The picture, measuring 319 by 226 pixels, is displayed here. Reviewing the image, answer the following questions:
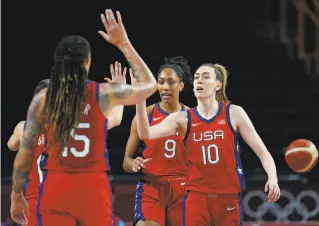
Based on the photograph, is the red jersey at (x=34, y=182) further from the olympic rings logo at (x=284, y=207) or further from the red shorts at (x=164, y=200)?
the olympic rings logo at (x=284, y=207)

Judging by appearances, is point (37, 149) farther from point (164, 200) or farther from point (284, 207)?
point (284, 207)

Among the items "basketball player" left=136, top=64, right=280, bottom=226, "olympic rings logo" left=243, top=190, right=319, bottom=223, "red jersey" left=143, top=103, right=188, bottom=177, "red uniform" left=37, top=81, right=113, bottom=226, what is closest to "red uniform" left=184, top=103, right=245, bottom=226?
"basketball player" left=136, top=64, right=280, bottom=226

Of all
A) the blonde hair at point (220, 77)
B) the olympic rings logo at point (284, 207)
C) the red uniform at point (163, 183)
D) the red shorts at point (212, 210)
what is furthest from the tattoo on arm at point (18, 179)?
the olympic rings logo at point (284, 207)

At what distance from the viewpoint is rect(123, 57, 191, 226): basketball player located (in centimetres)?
624

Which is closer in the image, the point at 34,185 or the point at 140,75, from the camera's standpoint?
the point at 140,75

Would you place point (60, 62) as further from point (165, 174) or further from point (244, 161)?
point (244, 161)

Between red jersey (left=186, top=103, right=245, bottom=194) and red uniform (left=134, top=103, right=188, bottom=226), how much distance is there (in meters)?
0.74

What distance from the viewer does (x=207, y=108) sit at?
5.75 metres

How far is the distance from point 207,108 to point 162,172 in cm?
90

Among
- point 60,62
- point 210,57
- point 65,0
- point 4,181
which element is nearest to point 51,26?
point 65,0

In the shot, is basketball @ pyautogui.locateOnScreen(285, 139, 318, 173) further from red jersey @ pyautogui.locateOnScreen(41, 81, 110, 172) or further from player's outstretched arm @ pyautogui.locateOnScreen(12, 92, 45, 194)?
player's outstretched arm @ pyautogui.locateOnScreen(12, 92, 45, 194)

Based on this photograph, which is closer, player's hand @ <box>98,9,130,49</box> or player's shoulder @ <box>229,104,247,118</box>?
player's hand @ <box>98,9,130,49</box>

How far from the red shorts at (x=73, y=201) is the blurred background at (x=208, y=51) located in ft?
23.7

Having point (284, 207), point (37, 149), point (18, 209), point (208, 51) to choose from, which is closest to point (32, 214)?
point (37, 149)
